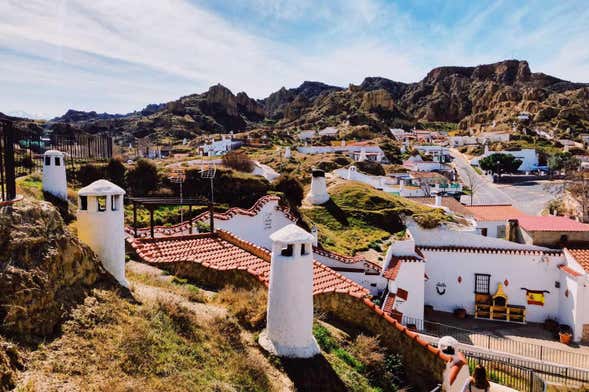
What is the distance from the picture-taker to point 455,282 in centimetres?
1980

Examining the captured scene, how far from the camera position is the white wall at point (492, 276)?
62.5ft

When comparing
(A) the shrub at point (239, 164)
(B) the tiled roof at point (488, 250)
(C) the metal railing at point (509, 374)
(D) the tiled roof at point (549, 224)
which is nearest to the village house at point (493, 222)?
(D) the tiled roof at point (549, 224)

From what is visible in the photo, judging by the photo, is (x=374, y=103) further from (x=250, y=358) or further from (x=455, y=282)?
(x=250, y=358)

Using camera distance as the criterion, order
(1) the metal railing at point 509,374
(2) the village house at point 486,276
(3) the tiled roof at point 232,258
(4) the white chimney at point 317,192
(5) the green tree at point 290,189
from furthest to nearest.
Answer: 1. (4) the white chimney at point 317,192
2. (5) the green tree at point 290,189
3. (2) the village house at point 486,276
4. (1) the metal railing at point 509,374
5. (3) the tiled roof at point 232,258

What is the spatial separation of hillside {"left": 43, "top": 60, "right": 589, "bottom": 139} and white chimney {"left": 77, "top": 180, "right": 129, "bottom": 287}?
259 ft

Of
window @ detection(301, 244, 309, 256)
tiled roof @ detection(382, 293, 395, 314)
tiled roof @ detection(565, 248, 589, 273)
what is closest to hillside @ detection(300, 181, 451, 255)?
tiled roof @ detection(382, 293, 395, 314)

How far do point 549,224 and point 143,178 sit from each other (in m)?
21.8

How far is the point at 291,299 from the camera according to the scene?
8.30 m

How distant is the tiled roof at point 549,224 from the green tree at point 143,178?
1999 cm

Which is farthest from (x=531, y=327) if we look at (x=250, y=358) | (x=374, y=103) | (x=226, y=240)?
(x=374, y=103)

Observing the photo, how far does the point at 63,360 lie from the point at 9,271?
4.49 feet

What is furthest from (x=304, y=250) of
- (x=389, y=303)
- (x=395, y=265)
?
(x=395, y=265)

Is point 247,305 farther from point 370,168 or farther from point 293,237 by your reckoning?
point 370,168

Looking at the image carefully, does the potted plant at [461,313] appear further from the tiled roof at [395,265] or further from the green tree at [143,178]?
the green tree at [143,178]
